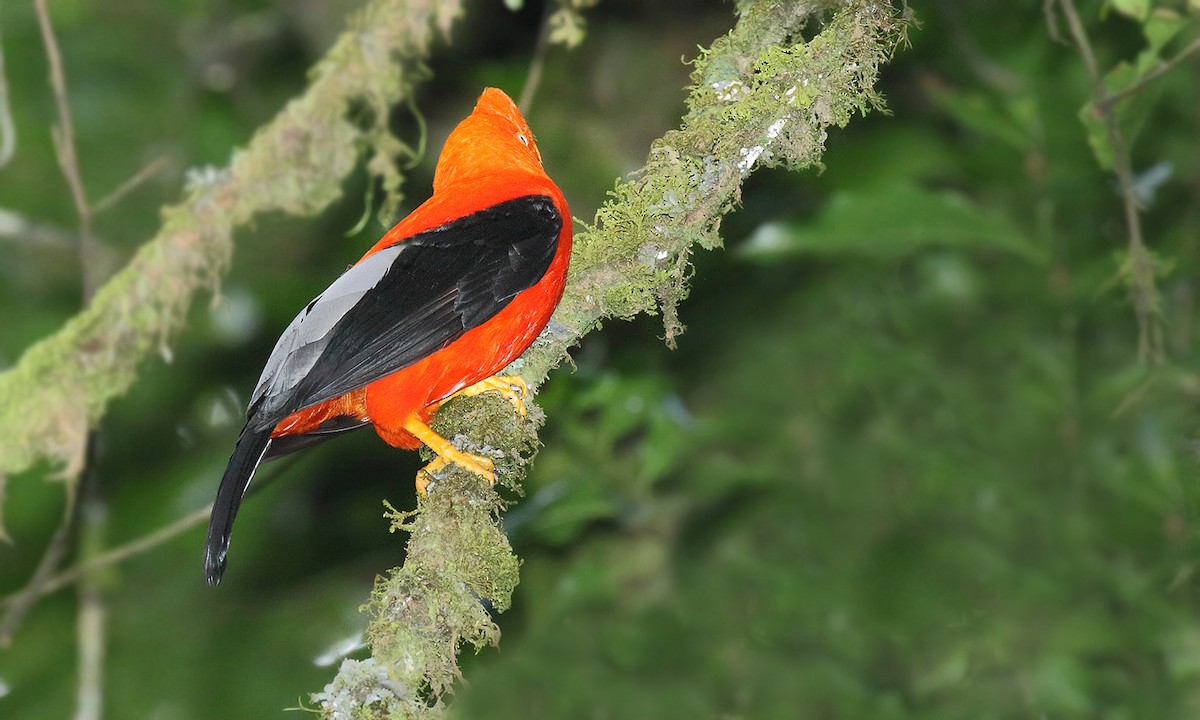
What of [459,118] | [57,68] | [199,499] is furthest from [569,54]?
[199,499]

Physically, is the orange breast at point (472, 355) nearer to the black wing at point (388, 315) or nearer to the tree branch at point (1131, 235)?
the black wing at point (388, 315)

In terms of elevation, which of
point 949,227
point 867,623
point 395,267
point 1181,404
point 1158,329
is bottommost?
point 1181,404

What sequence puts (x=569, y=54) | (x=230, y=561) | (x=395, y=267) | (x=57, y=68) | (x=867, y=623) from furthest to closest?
(x=569, y=54), (x=230, y=561), (x=57, y=68), (x=867, y=623), (x=395, y=267)

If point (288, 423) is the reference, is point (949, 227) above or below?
below

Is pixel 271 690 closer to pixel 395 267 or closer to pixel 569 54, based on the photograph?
pixel 395 267

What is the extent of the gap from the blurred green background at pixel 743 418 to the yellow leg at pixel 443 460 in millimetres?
803

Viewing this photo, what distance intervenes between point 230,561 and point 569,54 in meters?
2.38

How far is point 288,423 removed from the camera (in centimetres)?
279

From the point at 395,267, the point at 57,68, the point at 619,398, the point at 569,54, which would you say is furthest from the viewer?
the point at 569,54

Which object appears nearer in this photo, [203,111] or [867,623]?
[867,623]

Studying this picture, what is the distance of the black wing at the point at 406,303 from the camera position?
255cm

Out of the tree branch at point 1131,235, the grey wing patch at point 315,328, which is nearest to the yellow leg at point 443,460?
the grey wing patch at point 315,328

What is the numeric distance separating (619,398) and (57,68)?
81.2 inches

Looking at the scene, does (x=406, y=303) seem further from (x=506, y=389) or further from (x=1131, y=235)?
(x=1131, y=235)
